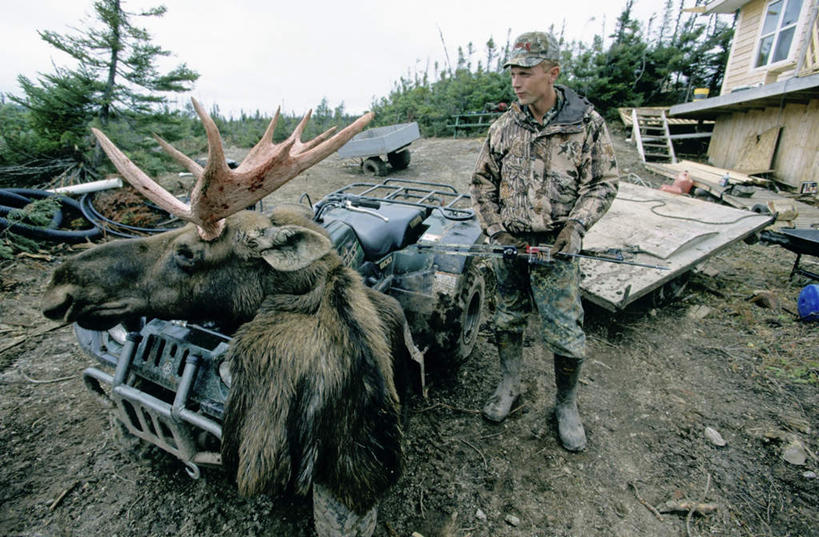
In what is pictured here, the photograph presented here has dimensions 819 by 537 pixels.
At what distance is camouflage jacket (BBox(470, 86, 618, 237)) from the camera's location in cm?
266

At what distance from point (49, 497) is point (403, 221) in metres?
2.98

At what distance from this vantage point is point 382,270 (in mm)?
3283

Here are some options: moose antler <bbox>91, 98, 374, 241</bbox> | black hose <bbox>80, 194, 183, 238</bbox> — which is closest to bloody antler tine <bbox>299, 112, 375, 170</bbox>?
moose antler <bbox>91, 98, 374, 241</bbox>

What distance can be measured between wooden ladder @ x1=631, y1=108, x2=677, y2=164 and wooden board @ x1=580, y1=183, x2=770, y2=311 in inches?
308

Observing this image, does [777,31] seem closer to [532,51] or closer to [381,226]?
[532,51]

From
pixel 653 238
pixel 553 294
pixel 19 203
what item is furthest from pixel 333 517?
pixel 19 203

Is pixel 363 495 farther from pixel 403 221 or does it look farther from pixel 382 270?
pixel 403 221

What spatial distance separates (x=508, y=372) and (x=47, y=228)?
6.84 metres

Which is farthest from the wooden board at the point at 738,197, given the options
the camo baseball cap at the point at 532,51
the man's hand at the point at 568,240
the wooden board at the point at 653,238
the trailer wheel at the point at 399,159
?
the trailer wheel at the point at 399,159

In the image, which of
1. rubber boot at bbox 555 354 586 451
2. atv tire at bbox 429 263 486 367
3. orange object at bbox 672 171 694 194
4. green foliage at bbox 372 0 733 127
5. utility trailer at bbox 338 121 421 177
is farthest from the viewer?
green foliage at bbox 372 0 733 127

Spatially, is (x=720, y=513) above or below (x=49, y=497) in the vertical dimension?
below

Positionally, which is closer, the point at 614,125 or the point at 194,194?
the point at 194,194

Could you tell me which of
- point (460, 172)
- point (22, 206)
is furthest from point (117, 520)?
point (460, 172)

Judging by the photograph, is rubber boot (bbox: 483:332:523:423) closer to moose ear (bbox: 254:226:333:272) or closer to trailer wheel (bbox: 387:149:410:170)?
moose ear (bbox: 254:226:333:272)
